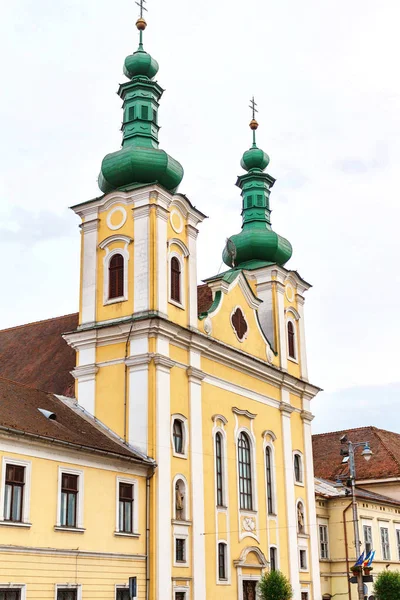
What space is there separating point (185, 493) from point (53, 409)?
500cm

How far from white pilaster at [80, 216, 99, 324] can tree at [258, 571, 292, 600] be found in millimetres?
10481

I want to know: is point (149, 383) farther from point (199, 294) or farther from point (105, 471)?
point (199, 294)

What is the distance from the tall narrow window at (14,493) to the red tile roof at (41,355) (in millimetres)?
8229

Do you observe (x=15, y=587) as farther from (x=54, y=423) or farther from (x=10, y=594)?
(x=54, y=423)

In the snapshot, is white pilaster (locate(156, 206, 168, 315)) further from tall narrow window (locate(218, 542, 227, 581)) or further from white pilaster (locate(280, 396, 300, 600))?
white pilaster (locate(280, 396, 300, 600))

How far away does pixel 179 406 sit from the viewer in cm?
2816

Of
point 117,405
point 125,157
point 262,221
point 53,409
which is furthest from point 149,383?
point 262,221

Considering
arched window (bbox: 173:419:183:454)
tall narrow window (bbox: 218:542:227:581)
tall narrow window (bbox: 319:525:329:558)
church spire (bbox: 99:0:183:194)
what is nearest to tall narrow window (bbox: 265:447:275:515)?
tall narrow window (bbox: 218:542:227:581)

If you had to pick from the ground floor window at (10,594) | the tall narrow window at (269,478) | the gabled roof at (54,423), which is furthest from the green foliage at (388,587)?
the ground floor window at (10,594)

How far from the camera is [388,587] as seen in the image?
35.4 meters

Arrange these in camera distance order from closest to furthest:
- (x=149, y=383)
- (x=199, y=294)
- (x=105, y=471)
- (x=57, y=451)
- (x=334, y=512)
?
1. (x=57, y=451)
2. (x=105, y=471)
3. (x=149, y=383)
4. (x=199, y=294)
5. (x=334, y=512)

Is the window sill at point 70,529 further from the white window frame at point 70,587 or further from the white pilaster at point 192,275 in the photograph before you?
the white pilaster at point 192,275

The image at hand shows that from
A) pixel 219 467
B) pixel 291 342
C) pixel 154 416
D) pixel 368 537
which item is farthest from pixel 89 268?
pixel 368 537

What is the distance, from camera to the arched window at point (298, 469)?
116ft
